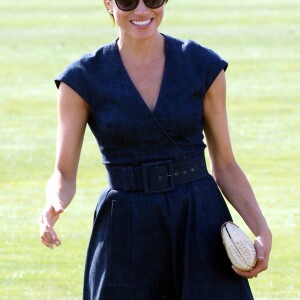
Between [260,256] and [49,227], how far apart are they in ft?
2.50

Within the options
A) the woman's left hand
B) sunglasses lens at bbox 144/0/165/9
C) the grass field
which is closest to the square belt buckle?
the woman's left hand

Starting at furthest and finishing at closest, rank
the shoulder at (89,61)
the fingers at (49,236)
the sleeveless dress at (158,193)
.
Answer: the shoulder at (89,61) → the sleeveless dress at (158,193) → the fingers at (49,236)

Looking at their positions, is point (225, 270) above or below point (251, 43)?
below

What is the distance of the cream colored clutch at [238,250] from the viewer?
484 centimetres

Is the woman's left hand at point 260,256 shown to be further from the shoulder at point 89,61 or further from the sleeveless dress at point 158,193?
the shoulder at point 89,61

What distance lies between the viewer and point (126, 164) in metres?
4.94

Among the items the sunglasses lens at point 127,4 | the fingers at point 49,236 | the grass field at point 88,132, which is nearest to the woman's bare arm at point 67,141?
the fingers at point 49,236

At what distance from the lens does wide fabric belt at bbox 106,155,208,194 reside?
4.90 metres

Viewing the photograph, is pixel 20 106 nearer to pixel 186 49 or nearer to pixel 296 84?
pixel 296 84

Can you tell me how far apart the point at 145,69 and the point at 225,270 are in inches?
30.8

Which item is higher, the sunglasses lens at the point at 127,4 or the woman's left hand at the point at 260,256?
the sunglasses lens at the point at 127,4

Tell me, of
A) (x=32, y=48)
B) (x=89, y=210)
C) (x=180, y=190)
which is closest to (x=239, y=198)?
(x=180, y=190)

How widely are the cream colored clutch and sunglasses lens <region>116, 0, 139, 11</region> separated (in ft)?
2.85

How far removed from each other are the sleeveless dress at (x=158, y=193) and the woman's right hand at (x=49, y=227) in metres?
0.23
